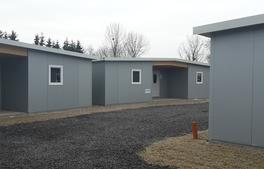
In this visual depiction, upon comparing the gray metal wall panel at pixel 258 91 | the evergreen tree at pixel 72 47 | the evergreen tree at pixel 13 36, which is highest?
the evergreen tree at pixel 13 36

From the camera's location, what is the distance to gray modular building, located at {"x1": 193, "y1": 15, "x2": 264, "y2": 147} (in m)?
6.75

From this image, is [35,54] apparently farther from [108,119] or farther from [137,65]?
[137,65]

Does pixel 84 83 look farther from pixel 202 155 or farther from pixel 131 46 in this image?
pixel 131 46

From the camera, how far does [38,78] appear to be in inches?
555

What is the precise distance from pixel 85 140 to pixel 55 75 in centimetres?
753

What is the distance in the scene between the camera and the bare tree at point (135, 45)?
5294 centimetres

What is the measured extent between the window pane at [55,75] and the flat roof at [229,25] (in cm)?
894

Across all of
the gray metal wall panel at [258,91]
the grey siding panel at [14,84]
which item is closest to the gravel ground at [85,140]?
the gray metal wall panel at [258,91]

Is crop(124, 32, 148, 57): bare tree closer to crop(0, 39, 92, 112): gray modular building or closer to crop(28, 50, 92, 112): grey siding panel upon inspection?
crop(28, 50, 92, 112): grey siding panel

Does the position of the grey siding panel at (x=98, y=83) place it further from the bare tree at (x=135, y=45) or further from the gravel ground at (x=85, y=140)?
the bare tree at (x=135, y=45)

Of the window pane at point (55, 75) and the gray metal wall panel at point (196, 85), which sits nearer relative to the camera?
the window pane at point (55, 75)

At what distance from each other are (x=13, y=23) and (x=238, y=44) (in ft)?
127

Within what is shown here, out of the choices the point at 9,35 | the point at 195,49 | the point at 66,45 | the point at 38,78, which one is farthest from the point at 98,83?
the point at 195,49

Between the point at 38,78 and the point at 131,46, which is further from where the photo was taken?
the point at 131,46
